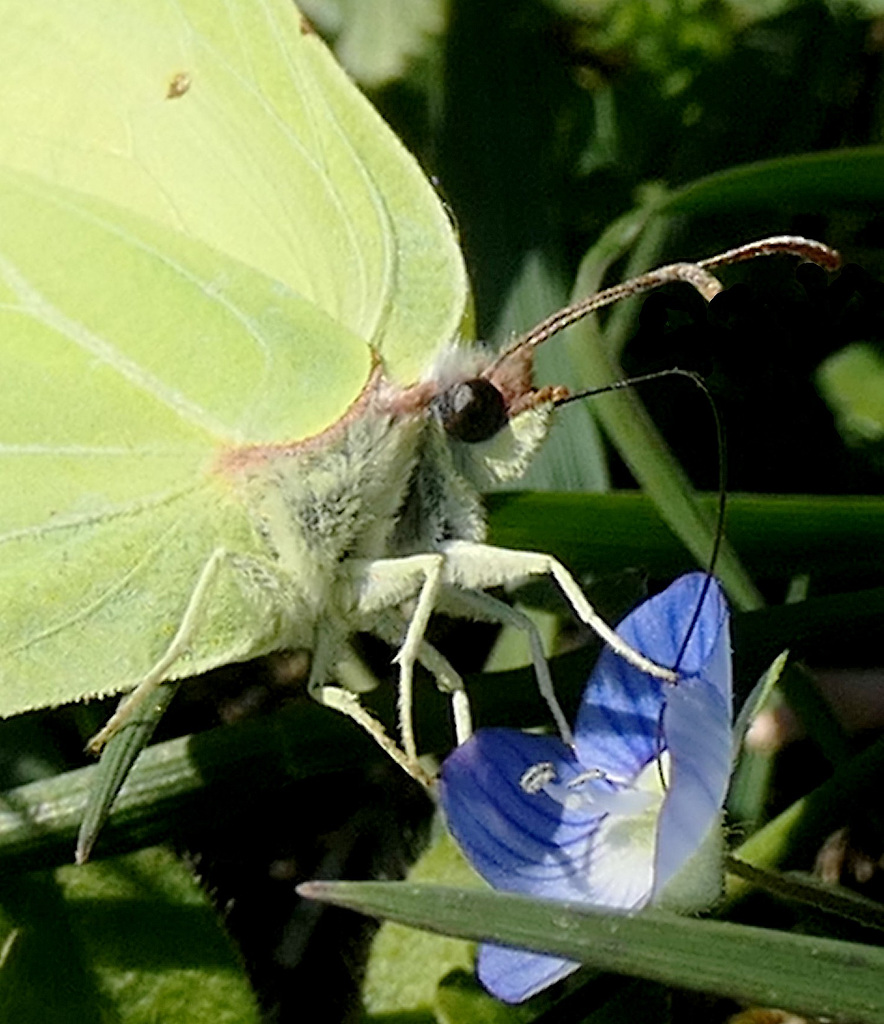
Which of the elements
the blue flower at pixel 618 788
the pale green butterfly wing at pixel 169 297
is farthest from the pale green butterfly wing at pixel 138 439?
the blue flower at pixel 618 788

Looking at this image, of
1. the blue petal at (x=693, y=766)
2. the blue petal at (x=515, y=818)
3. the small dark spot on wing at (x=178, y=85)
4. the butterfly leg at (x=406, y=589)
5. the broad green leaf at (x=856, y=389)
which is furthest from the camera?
the broad green leaf at (x=856, y=389)

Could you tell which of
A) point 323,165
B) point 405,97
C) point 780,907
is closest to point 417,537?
point 323,165

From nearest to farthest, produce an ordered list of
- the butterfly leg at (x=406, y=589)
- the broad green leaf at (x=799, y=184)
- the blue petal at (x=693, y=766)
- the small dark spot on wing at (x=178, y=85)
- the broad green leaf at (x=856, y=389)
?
1. the blue petal at (x=693, y=766)
2. the butterfly leg at (x=406, y=589)
3. the small dark spot on wing at (x=178, y=85)
4. the broad green leaf at (x=799, y=184)
5. the broad green leaf at (x=856, y=389)

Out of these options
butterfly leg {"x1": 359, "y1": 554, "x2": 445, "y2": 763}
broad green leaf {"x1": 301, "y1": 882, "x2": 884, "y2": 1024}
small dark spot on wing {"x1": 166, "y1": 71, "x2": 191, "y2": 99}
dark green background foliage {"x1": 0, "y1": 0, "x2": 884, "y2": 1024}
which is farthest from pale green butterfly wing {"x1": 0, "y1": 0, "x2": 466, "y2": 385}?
broad green leaf {"x1": 301, "y1": 882, "x2": 884, "y2": 1024}

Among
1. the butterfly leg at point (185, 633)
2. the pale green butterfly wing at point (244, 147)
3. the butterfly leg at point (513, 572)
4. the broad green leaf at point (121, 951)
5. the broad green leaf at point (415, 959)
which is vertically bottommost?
the broad green leaf at point (415, 959)

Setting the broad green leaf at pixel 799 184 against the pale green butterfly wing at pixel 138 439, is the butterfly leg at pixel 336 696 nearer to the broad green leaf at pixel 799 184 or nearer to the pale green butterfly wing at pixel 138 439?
the pale green butterfly wing at pixel 138 439

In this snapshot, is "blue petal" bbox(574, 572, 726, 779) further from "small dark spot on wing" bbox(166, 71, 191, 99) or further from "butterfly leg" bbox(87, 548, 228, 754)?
"small dark spot on wing" bbox(166, 71, 191, 99)

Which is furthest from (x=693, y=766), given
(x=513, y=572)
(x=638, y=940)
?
(x=513, y=572)
